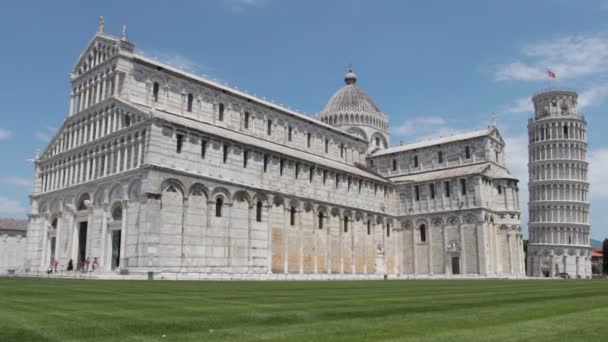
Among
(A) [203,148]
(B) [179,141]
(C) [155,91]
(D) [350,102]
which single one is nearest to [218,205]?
(A) [203,148]

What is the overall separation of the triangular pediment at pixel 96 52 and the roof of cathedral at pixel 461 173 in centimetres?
3906

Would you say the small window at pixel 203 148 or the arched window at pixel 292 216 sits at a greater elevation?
the small window at pixel 203 148

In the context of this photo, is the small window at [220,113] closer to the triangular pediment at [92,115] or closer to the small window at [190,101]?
the small window at [190,101]

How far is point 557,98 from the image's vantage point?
313 feet

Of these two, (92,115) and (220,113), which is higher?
(220,113)

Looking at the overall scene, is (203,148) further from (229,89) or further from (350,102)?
(350,102)

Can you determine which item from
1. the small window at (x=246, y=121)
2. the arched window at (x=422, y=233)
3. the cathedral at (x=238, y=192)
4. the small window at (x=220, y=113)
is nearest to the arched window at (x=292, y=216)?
the cathedral at (x=238, y=192)

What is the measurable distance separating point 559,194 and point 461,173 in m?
39.1

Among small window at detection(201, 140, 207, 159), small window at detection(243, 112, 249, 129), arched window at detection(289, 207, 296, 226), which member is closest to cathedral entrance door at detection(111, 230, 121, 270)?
small window at detection(201, 140, 207, 159)

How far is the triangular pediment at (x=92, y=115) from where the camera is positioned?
41972mm

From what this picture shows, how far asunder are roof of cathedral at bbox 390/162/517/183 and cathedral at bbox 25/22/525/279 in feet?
0.90

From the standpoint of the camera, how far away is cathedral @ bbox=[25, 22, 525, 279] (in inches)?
1599

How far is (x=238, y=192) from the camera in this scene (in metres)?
45.3

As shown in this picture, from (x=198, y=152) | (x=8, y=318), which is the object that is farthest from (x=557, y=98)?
(x=8, y=318)
